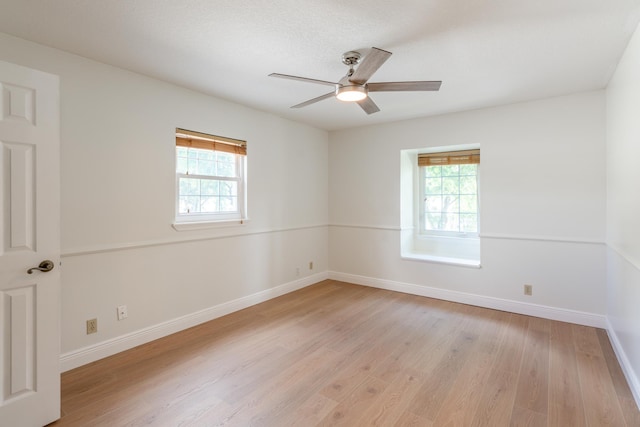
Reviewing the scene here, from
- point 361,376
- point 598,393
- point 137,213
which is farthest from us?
point 137,213

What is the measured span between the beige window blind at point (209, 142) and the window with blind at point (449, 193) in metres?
2.71

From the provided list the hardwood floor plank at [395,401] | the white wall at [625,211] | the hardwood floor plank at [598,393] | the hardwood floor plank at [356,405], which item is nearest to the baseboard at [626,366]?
the white wall at [625,211]

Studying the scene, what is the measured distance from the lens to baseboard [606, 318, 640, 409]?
2021 millimetres

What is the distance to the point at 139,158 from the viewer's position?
9.25 ft

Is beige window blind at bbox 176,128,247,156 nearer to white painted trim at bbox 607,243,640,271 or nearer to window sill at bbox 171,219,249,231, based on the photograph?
window sill at bbox 171,219,249,231

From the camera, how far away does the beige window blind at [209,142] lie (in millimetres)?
3174

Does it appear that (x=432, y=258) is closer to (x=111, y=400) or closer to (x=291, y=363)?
(x=291, y=363)

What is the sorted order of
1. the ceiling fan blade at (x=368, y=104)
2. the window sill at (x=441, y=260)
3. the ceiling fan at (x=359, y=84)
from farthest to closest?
the window sill at (x=441, y=260) → the ceiling fan blade at (x=368, y=104) → the ceiling fan at (x=359, y=84)

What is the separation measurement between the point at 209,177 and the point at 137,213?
2.86ft

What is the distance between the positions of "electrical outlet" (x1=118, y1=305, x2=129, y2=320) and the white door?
2.73 feet

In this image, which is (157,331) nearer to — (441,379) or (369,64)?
(441,379)

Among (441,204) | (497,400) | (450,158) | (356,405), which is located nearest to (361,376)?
(356,405)

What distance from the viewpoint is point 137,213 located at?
2812 mm

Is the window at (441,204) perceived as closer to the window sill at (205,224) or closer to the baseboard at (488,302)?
the baseboard at (488,302)
